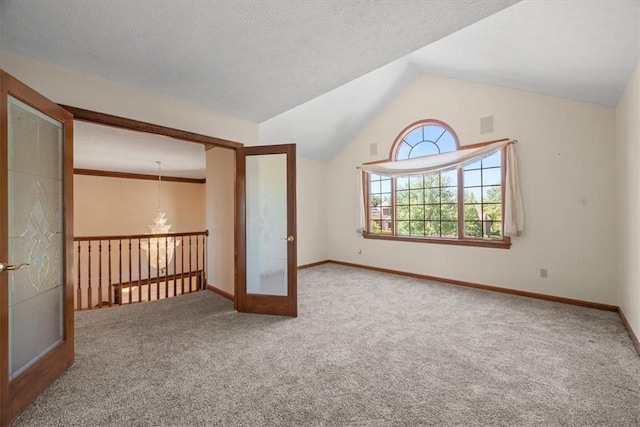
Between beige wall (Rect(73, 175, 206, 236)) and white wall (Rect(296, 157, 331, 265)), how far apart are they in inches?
174

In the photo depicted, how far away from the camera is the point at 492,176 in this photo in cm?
434

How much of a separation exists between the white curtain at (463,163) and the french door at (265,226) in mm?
2649

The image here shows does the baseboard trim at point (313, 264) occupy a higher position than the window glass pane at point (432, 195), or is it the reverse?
the window glass pane at point (432, 195)

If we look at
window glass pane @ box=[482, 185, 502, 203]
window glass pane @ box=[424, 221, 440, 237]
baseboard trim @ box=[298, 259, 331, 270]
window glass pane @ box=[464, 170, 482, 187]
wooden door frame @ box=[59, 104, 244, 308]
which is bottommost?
baseboard trim @ box=[298, 259, 331, 270]

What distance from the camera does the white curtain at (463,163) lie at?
12.9 ft

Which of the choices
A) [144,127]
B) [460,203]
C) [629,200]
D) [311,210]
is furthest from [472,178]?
[144,127]

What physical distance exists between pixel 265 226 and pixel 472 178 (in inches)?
137

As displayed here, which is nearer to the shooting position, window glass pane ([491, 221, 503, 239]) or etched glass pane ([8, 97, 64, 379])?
etched glass pane ([8, 97, 64, 379])

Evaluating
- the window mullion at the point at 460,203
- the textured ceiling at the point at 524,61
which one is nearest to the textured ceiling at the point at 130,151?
the textured ceiling at the point at 524,61

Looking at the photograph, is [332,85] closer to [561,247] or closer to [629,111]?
[629,111]

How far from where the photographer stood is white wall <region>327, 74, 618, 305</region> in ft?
11.1

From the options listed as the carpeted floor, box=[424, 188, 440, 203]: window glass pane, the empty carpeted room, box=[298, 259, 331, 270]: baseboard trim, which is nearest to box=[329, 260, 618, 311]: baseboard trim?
the empty carpeted room

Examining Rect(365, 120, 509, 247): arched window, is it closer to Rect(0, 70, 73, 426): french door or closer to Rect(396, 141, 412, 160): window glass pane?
Rect(396, 141, 412, 160): window glass pane

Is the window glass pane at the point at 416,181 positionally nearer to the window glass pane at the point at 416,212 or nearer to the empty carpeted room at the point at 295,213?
the empty carpeted room at the point at 295,213
